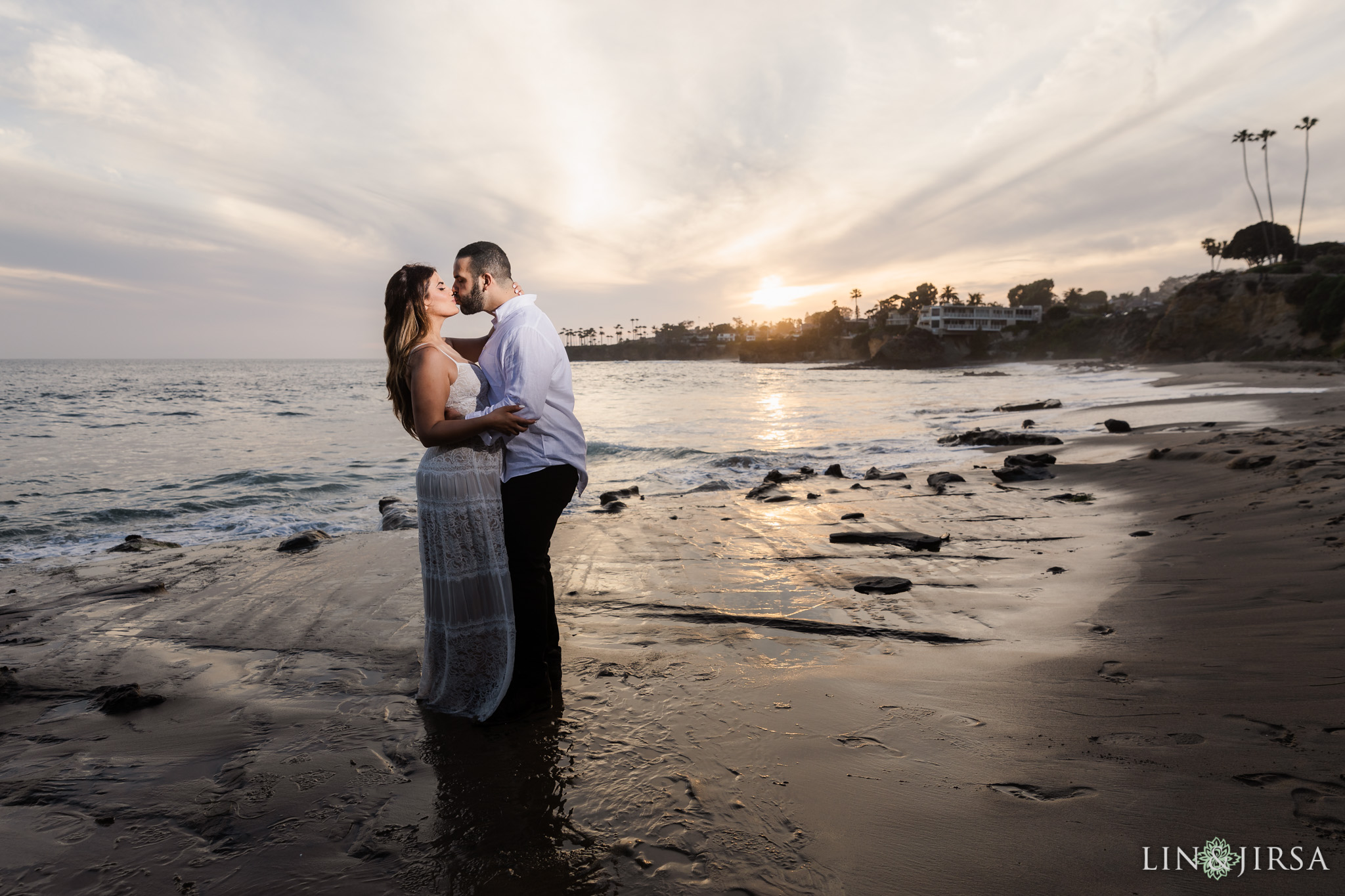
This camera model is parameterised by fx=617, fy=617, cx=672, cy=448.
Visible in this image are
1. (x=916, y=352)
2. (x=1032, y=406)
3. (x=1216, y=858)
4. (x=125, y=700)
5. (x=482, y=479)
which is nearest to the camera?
(x=1216, y=858)

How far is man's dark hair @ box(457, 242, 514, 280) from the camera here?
334cm

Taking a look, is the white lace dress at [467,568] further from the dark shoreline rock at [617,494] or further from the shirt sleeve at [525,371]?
the dark shoreline rock at [617,494]

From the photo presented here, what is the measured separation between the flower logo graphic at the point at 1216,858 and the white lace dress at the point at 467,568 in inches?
119

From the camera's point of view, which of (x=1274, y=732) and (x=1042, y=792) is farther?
(x=1274, y=732)

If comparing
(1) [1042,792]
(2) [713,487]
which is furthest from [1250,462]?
(1) [1042,792]

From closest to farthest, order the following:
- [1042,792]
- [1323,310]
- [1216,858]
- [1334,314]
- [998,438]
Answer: [1216,858], [1042,792], [998,438], [1334,314], [1323,310]

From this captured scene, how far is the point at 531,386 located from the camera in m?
3.12

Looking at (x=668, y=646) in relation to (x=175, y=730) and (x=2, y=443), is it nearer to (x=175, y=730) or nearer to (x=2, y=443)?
(x=175, y=730)

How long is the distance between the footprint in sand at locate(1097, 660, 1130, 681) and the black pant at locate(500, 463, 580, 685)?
318 centimetres

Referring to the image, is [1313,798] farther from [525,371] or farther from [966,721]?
[525,371]

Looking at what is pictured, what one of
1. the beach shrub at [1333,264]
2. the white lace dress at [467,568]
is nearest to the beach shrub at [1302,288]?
the beach shrub at [1333,264]

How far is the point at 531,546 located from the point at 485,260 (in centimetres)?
159

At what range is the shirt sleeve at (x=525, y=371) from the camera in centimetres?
310

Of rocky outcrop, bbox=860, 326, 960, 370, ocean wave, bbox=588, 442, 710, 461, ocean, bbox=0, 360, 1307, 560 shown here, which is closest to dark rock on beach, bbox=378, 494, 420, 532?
ocean, bbox=0, 360, 1307, 560
